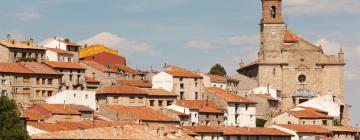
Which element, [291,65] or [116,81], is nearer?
[116,81]

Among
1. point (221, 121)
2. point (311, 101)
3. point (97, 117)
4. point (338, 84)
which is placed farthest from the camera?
point (338, 84)

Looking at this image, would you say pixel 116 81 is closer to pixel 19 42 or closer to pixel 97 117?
pixel 19 42

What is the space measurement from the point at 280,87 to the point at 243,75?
20.1 ft

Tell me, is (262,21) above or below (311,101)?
above

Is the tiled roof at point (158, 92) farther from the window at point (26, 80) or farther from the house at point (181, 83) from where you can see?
the window at point (26, 80)

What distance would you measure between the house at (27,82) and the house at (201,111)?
10.9 meters

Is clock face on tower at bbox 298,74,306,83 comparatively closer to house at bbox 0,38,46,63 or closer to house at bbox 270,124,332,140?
house at bbox 270,124,332,140

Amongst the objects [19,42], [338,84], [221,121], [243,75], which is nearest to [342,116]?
[338,84]

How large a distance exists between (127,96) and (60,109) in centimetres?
1278

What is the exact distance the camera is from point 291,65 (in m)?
143

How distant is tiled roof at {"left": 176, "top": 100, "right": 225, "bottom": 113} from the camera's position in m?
111

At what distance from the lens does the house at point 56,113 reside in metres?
94.7

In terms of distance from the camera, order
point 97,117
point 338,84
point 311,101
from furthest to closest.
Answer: point 338,84 → point 311,101 → point 97,117

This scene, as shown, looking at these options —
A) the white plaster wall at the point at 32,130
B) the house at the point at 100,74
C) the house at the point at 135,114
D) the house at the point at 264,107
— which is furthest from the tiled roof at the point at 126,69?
the white plaster wall at the point at 32,130
